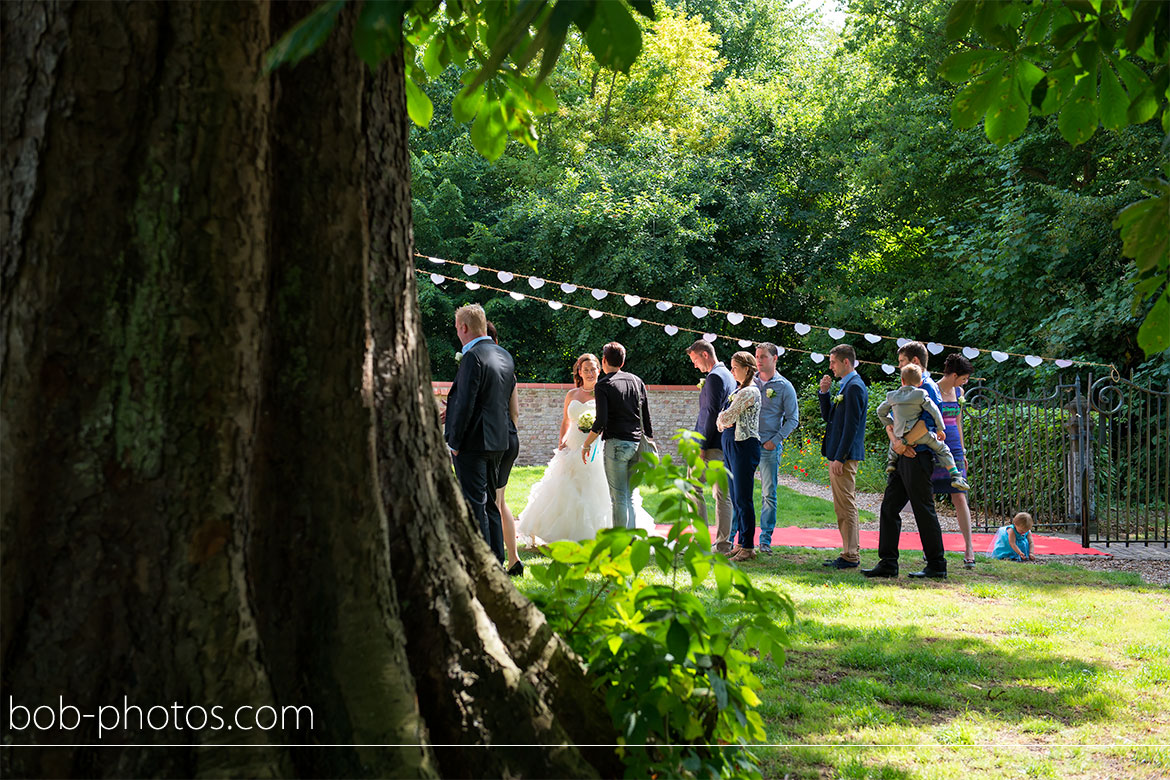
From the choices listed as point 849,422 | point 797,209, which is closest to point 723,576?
point 849,422

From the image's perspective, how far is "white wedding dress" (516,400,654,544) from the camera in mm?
8672

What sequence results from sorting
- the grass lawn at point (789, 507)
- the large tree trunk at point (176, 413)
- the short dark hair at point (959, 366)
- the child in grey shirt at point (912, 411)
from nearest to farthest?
the large tree trunk at point (176, 413), the child in grey shirt at point (912, 411), the short dark hair at point (959, 366), the grass lawn at point (789, 507)

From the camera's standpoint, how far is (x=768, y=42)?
122 ft

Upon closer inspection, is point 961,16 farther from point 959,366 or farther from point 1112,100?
point 959,366

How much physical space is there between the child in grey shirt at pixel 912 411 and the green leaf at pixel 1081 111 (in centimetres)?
435

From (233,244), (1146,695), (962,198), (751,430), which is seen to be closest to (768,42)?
(962,198)

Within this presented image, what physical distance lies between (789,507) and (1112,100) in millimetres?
10718

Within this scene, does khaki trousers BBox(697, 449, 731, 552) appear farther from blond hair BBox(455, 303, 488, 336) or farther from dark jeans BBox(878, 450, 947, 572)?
blond hair BBox(455, 303, 488, 336)

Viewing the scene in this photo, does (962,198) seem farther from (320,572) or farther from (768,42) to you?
(320,572)

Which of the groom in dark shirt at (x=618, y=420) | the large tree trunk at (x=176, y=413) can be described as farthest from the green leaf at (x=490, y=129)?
the groom in dark shirt at (x=618, y=420)

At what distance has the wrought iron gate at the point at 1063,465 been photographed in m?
10.5

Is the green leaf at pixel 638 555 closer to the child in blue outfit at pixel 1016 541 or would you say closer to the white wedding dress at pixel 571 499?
the white wedding dress at pixel 571 499

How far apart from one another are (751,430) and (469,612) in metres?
6.08

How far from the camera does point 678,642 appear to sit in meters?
2.21
